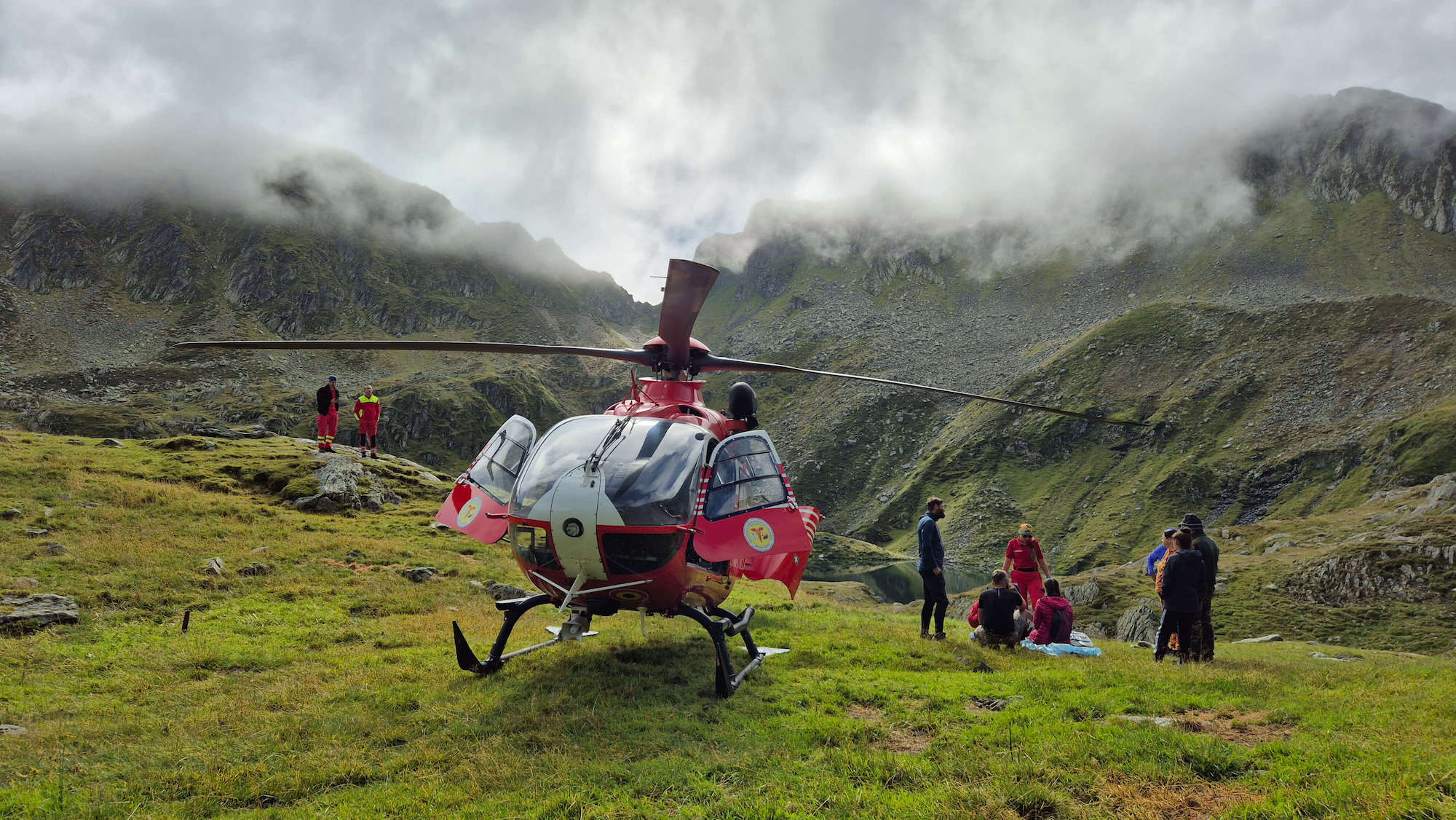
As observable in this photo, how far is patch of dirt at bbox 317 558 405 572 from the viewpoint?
15.8 m

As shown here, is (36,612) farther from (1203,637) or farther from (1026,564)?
Answer: (1203,637)

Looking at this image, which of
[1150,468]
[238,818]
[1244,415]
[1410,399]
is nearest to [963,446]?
[1150,468]

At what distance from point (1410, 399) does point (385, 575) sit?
374ft

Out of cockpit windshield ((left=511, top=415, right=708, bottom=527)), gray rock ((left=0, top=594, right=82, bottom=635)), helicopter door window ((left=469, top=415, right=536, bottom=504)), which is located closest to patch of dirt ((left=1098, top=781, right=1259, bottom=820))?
cockpit windshield ((left=511, top=415, right=708, bottom=527))

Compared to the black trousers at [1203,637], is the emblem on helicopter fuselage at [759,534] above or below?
above

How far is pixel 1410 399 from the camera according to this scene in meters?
80.8

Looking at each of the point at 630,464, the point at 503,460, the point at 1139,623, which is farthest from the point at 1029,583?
the point at 503,460

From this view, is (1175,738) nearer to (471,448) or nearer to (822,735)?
(822,735)

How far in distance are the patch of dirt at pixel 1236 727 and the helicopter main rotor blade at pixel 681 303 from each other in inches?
308

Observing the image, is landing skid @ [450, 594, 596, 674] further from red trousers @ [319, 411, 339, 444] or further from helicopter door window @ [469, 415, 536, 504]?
red trousers @ [319, 411, 339, 444]

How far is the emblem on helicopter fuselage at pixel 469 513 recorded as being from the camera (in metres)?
9.50

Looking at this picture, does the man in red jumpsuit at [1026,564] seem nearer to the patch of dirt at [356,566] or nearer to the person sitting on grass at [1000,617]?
the person sitting on grass at [1000,617]

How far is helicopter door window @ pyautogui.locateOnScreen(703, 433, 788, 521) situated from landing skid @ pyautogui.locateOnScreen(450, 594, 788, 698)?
1483mm

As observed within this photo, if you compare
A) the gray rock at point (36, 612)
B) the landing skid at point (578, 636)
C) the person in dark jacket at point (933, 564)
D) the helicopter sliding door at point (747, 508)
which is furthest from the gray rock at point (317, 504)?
the person in dark jacket at point (933, 564)
